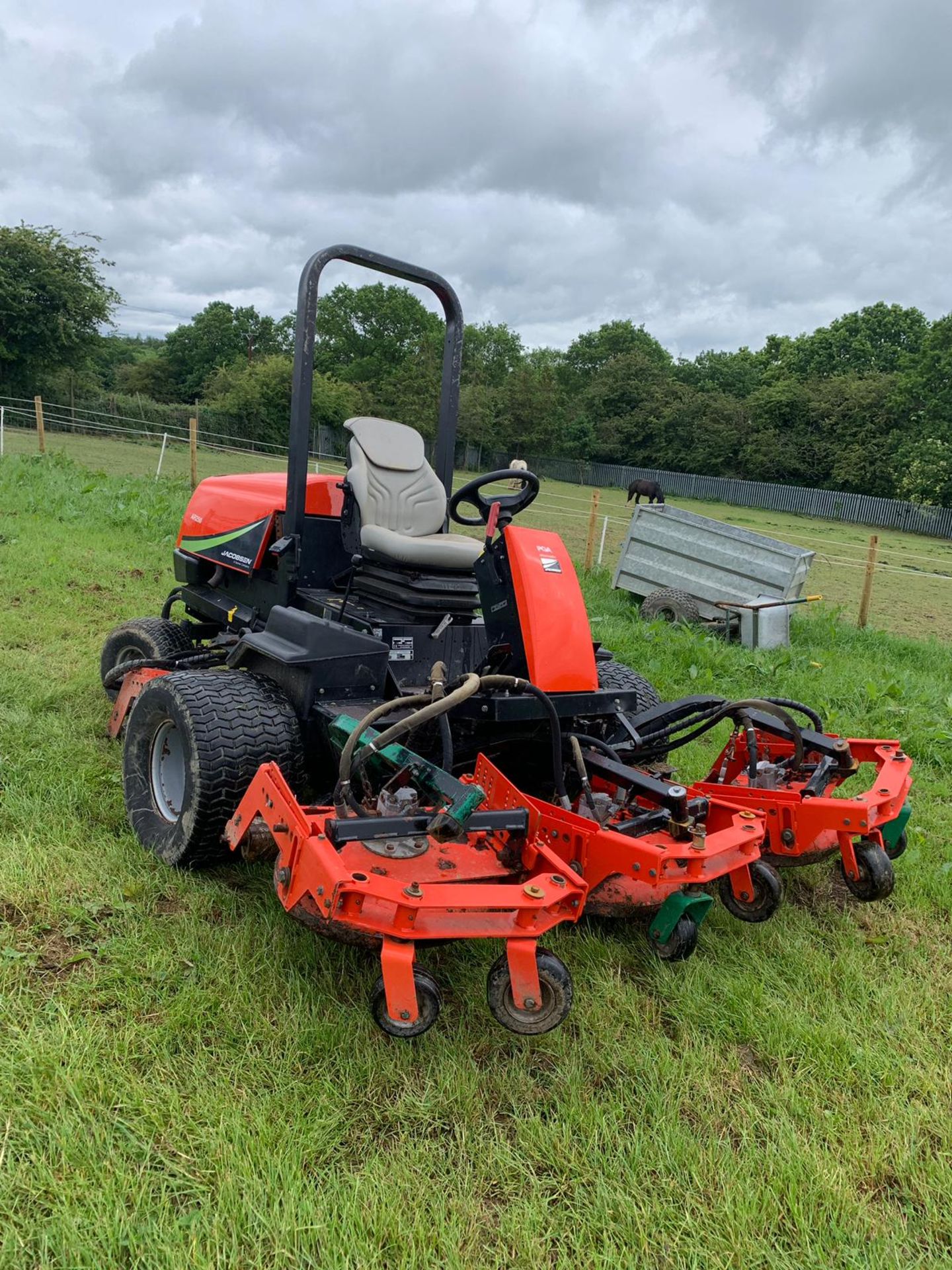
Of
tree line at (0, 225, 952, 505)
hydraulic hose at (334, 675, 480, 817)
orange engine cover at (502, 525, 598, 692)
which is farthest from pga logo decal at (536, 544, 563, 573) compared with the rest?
tree line at (0, 225, 952, 505)

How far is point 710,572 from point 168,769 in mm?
5939

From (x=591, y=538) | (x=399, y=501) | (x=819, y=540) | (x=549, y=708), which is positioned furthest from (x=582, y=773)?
(x=819, y=540)

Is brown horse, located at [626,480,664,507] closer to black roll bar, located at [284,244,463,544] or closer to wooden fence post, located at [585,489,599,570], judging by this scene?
wooden fence post, located at [585,489,599,570]

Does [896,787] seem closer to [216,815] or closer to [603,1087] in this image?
[603,1087]

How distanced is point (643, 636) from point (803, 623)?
2.12 meters

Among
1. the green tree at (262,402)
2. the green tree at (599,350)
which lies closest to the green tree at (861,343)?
the green tree at (599,350)

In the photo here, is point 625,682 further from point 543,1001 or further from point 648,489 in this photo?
point 648,489

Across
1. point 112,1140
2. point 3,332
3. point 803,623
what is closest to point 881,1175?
point 112,1140

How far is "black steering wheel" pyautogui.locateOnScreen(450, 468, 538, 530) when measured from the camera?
3.13m

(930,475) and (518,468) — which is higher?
(930,475)

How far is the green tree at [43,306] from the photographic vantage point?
31547mm

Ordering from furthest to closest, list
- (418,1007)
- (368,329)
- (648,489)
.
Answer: (368,329)
(648,489)
(418,1007)

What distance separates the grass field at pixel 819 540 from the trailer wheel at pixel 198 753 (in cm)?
150

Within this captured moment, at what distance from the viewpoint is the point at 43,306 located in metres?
32.3
